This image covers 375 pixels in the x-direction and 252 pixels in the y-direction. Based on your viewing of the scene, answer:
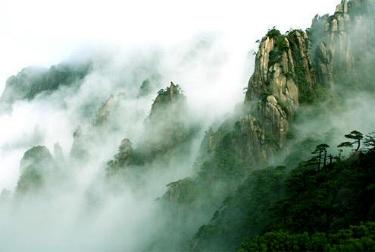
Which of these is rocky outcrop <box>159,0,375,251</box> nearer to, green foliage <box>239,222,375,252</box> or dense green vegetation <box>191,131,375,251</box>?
dense green vegetation <box>191,131,375,251</box>

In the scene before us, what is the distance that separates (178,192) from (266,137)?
3278cm

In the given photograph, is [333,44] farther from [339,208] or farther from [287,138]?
[339,208]

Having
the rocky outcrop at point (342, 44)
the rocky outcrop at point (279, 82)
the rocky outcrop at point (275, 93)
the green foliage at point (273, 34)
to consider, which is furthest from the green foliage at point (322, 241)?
the rocky outcrop at point (342, 44)

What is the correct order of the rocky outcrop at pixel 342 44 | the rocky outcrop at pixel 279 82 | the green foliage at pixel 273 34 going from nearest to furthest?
the rocky outcrop at pixel 279 82, the green foliage at pixel 273 34, the rocky outcrop at pixel 342 44

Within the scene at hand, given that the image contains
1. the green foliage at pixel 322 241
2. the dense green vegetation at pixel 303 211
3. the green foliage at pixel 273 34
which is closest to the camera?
the green foliage at pixel 322 241

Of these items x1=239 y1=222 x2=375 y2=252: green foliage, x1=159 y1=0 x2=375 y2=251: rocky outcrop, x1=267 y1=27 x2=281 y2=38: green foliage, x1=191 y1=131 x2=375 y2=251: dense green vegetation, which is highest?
x1=267 y1=27 x2=281 y2=38: green foliage

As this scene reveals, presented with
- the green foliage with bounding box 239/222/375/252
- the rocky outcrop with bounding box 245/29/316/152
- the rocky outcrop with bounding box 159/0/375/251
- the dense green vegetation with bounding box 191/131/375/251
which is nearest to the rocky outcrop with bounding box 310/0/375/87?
the rocky outcrop with bounding box 159/0/375/251

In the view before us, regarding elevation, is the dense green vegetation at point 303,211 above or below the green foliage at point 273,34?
below

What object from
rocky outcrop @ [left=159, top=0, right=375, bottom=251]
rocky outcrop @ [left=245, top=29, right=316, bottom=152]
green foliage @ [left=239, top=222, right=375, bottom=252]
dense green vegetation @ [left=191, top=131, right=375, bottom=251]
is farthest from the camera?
rocky outcrop @ [left=159, top=0, right=375, bottom=251]

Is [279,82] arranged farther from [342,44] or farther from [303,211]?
[303,211]

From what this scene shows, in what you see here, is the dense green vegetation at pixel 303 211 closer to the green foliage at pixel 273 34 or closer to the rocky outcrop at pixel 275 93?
the rocky outcrop at pixel 275 93

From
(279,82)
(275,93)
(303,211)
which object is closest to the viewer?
(303,211)

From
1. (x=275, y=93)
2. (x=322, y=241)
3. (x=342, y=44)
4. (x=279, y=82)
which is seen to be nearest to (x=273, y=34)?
(x=279, y=82)

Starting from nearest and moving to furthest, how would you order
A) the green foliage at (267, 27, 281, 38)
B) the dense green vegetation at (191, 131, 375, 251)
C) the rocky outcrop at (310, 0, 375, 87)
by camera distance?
the dense green vegetation at (191, 131, 375, 251) → the green foliage at (267, 27, 281, 38) → the rocky outcrop at (310, 0, 375, 87)
